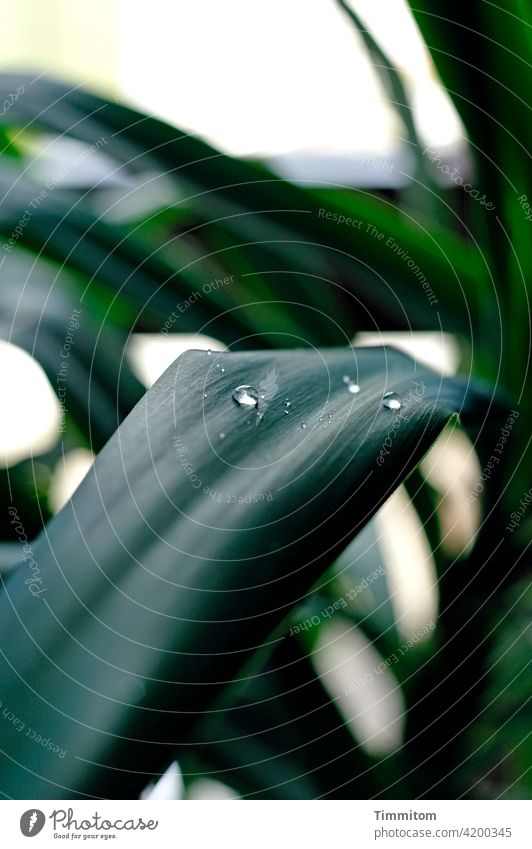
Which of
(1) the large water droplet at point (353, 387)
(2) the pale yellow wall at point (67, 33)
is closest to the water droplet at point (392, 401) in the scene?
(1) the large water droplet at point (353, 387)

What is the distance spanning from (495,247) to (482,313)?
23 millimetres

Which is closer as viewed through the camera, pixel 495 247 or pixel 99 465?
pixel 99 465

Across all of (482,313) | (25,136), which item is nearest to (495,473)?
(482,313)

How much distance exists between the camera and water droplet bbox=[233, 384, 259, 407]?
0.18 metres

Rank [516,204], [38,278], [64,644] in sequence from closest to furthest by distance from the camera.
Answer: [64,644]
[516,204]
[38,278]

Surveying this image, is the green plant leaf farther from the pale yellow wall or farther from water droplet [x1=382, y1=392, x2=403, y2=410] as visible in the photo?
→ the pale yellow wall

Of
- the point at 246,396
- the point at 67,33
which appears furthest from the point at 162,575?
the point at 67,33

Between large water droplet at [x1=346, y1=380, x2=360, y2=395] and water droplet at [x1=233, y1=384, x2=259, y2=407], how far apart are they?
2 cm

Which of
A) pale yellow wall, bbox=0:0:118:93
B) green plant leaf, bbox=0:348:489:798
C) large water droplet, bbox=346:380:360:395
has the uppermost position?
pale yellow wall, bbox=0:0:118:93

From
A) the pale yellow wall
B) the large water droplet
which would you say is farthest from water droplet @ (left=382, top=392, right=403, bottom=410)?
the pale yellow wall

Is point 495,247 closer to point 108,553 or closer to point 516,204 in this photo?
point 516,204

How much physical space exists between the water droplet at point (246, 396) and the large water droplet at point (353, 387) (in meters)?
0.02

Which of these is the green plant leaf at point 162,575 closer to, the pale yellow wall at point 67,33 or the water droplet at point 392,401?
the water droplet at point 392,401

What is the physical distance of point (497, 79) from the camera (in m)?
0.24
